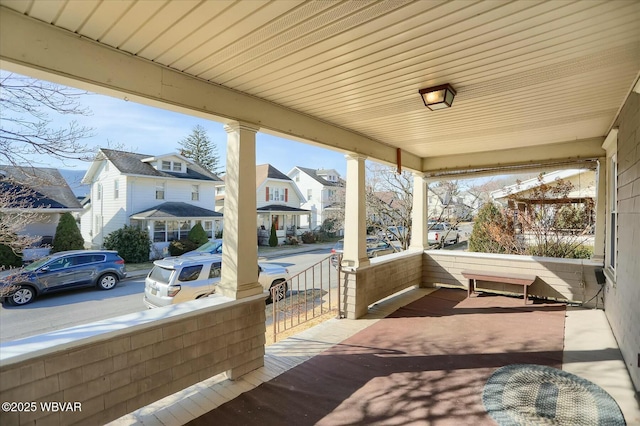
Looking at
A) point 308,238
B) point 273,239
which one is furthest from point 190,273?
point 308,238

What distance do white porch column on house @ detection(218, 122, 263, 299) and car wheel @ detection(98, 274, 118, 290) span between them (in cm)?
627

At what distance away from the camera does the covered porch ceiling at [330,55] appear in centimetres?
185

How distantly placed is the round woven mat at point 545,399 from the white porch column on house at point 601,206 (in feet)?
10.7

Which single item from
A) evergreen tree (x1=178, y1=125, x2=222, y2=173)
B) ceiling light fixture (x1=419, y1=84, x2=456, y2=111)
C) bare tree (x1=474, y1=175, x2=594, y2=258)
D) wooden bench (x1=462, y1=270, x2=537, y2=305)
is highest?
evergreen tree (x1=178, y1=125, x2=222, y2=173)

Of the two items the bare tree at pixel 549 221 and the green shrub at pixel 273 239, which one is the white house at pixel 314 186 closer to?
the green shrub at pixel 273 239

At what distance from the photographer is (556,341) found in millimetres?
3941

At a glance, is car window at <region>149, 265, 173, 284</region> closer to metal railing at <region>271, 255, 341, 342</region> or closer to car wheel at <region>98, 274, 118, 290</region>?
metal railing at <region>271, 255, 341, 342</region>

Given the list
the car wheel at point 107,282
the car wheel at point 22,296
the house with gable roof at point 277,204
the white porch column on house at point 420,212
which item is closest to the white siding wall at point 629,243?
the white porch column on house at point 420,212

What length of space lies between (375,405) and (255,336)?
4.35 feet

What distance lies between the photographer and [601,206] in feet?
17.0

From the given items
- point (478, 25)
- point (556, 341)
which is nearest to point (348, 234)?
point (556, 341)

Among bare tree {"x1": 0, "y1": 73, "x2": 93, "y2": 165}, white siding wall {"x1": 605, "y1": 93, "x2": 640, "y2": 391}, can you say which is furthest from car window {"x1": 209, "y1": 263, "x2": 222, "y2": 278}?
white siding wall {"x1": 605, "y1": 93, "x2": 640, "y2": 391}

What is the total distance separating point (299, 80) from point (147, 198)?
11946 mm

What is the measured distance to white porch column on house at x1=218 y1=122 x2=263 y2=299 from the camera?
3.15 metres
